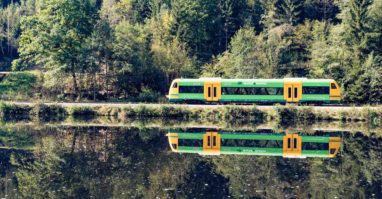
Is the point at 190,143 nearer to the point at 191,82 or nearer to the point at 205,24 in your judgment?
the point at 191,82

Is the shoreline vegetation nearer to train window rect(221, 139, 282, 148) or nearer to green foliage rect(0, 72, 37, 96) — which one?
green foliage rect(0, 72, 37, 96)

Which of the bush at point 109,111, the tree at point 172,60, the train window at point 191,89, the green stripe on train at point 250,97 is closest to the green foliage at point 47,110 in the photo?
the bush at point 109,111

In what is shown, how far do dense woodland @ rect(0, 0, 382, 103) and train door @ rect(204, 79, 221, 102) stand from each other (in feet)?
20.7

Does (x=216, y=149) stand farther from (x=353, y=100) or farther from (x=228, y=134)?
(x=353, y=100)

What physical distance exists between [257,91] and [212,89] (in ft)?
12.3

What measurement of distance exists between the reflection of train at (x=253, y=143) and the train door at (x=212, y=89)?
9.94m

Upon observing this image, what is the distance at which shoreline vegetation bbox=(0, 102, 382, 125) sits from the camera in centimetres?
4403

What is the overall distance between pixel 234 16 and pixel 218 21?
3.58 m

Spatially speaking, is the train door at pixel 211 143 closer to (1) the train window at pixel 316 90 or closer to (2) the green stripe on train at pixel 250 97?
(2) the green stripe on train at pixel 250 97

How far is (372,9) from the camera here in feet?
180

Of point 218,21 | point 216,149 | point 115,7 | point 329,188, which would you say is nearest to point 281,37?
point 218,21

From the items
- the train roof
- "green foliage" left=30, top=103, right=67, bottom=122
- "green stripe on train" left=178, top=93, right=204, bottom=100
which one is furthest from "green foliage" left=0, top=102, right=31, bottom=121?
the train roof

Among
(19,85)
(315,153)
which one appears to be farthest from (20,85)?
(315,153)

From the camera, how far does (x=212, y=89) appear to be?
48406 mm
